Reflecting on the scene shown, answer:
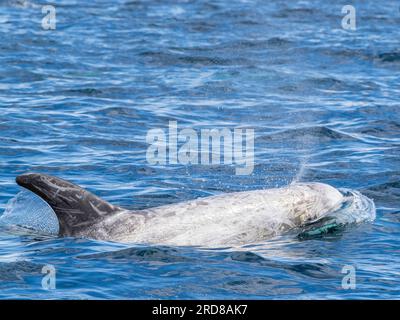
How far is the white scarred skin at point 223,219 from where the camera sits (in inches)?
536

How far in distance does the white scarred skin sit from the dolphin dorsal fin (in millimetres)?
158

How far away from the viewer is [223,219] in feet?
46.0

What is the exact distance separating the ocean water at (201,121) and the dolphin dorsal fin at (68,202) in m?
0.28

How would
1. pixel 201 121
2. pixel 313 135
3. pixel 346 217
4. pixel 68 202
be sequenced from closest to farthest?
pixel 68 202, pixel 346 217, pixel 313 135, pixel 201 121

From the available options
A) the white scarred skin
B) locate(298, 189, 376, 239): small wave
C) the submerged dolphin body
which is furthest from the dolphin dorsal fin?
locate(298, 189, 376, 239): small wave

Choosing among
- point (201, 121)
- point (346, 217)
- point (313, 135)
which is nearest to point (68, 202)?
point (346, 217)

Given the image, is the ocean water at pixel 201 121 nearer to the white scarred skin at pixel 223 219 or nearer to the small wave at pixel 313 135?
the small wave at pixel 313 135

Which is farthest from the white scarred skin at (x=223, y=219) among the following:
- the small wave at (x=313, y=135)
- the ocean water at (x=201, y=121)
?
the small wave at (x=313, y=135)

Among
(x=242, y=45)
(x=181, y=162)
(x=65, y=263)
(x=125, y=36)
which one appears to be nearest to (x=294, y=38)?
(x=242, y=45)

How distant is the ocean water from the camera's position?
12.4 meters

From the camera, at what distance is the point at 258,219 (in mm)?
14188

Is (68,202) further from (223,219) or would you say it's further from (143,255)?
(223,219)

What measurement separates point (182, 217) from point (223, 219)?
579mm

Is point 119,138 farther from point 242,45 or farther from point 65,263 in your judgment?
point 242,45
